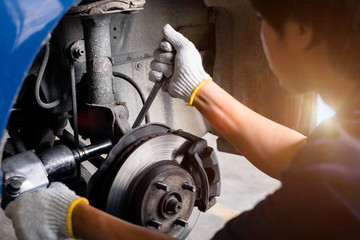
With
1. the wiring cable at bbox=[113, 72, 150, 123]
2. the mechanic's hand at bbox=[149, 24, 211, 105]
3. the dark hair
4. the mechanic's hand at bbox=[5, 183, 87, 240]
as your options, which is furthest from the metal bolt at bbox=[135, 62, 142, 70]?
the dark hair

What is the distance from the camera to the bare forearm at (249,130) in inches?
43.0

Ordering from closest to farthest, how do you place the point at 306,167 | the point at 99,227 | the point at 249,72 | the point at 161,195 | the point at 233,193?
the point at 306,167 → the point at 99,227 → the point at 161,195 → the point at 249,72 → the point at 233,193

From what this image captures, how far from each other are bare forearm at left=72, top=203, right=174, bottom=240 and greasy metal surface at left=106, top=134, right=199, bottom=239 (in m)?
0.19

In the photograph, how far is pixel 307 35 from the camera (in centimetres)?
61

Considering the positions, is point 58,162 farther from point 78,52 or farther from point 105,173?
point 78,52

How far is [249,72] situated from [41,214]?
101 centimetres

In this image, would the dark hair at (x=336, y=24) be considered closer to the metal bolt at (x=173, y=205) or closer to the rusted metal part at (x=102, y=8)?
the rusted metal part at (x=102, y=8)

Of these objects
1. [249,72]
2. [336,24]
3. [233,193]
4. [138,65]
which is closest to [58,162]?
[138,65]

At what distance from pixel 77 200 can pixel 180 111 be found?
2.65 ft

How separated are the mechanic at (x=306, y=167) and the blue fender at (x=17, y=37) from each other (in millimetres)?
227

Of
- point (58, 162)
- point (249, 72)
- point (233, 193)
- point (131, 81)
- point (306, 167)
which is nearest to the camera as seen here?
point (306, 167)

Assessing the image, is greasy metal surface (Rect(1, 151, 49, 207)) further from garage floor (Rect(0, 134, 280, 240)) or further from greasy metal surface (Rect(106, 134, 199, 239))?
garage floor (Rect(0, 134, 280, 240))

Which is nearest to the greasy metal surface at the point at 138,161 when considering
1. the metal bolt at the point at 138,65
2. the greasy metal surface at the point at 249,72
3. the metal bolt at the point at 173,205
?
the metal bolt at the point at 173,205

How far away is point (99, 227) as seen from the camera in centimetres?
81
